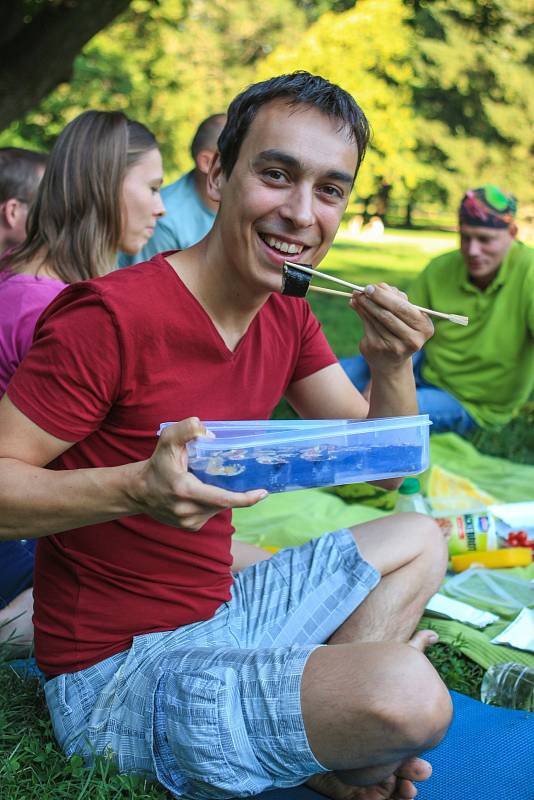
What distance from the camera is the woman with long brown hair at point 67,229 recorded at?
2672 mm

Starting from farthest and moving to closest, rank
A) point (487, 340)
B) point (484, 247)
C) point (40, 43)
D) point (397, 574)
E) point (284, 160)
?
point (40, 43)
point (487, 340)
point (484, 247)
point (397, 574)
point (284, 160)

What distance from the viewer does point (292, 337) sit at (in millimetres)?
2295

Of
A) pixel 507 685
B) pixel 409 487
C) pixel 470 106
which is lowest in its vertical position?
pixel 470 106

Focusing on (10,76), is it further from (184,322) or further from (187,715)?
(187,715)

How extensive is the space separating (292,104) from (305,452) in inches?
31.7

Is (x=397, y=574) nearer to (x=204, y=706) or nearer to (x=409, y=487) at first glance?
(x=204, y=706)

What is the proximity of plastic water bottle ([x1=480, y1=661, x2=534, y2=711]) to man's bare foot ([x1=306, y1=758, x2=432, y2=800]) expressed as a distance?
82 centimetres

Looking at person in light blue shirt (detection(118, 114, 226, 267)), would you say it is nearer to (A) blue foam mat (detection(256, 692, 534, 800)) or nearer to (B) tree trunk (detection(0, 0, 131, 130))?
(B) tree trunk (detection(0, 0, 131, 130))

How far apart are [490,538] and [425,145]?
2457 cm

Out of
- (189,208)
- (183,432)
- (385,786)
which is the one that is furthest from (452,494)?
(183,432)

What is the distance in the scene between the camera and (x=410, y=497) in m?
3.59

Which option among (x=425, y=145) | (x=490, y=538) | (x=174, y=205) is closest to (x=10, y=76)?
(x=174, y=205)

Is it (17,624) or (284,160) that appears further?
(17,624)

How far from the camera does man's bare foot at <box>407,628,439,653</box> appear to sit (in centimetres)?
264
